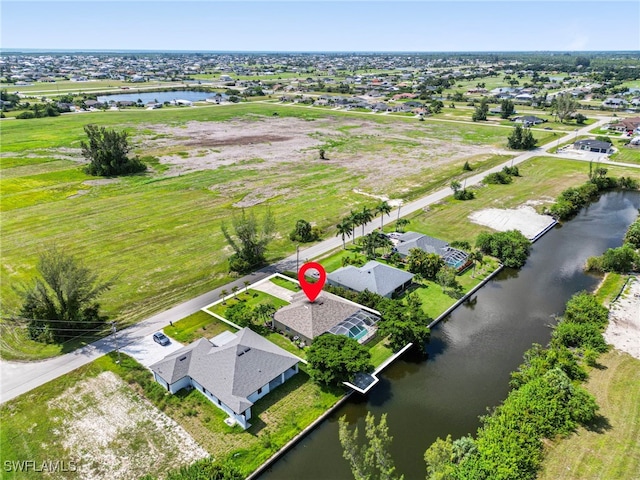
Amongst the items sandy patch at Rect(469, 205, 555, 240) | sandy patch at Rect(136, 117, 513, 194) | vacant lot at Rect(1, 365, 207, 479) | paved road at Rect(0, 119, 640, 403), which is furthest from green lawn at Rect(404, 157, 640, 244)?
vacant lot at Rect(1, 365, 207, 479)

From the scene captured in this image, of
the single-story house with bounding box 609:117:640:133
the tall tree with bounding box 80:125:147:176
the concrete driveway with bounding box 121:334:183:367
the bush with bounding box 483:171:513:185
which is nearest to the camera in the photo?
the concrete driveway with bounding box 121:334:183:367

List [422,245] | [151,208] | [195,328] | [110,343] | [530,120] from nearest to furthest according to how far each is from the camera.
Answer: [110,343], [195,328], [422,245], [151,208], [530,120]

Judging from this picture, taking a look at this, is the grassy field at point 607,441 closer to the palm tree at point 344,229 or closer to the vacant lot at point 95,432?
the vacant lot at point 95,432

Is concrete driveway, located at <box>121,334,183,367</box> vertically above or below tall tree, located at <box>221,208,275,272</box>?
below

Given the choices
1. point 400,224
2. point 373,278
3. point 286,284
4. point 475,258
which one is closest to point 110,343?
point 286,284

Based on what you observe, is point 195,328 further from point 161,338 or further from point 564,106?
point 564,106

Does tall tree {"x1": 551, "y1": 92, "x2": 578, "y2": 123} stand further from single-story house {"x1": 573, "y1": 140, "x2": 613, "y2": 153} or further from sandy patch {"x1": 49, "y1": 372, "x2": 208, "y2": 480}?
sandy patch {"x1": 49, "y1": 372, "x2": 208, "y2": 480}

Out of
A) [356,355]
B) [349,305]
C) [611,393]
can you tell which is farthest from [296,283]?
[611,393]
